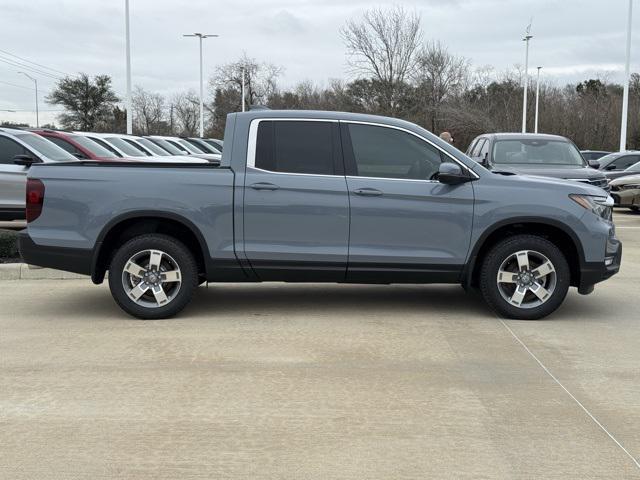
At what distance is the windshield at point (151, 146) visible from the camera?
61.7ft

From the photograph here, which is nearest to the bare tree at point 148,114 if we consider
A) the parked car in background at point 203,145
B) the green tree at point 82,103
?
the green tree at point 82,103

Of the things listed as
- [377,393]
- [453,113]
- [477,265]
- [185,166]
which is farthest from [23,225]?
[453,113]

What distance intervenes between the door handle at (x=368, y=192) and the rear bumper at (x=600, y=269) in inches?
80.0

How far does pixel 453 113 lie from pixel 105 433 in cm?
5439

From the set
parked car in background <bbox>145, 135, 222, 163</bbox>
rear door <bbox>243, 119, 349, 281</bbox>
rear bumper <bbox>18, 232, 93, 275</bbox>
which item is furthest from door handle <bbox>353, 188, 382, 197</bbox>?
parked car in background <bbox>145, 135, 222, 163</bbox>

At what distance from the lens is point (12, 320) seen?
685 centimetres

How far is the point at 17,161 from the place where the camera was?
11.2m

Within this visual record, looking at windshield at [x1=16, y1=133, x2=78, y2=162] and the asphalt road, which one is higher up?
windshield at [x1=16, y1=133, x2=78, y2=162]

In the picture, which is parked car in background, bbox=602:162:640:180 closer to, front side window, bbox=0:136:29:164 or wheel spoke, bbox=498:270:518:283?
wheel spoke, bbox=498:270:518:283

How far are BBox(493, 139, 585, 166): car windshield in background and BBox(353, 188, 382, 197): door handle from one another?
6.05 m

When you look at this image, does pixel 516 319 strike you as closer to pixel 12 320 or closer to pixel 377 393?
pixel 377 393

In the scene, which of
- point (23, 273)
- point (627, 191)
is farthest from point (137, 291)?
point (627, 191)

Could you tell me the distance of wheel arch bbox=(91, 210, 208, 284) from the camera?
21.6 feet

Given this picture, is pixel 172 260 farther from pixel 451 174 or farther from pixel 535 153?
pixel 535 153
